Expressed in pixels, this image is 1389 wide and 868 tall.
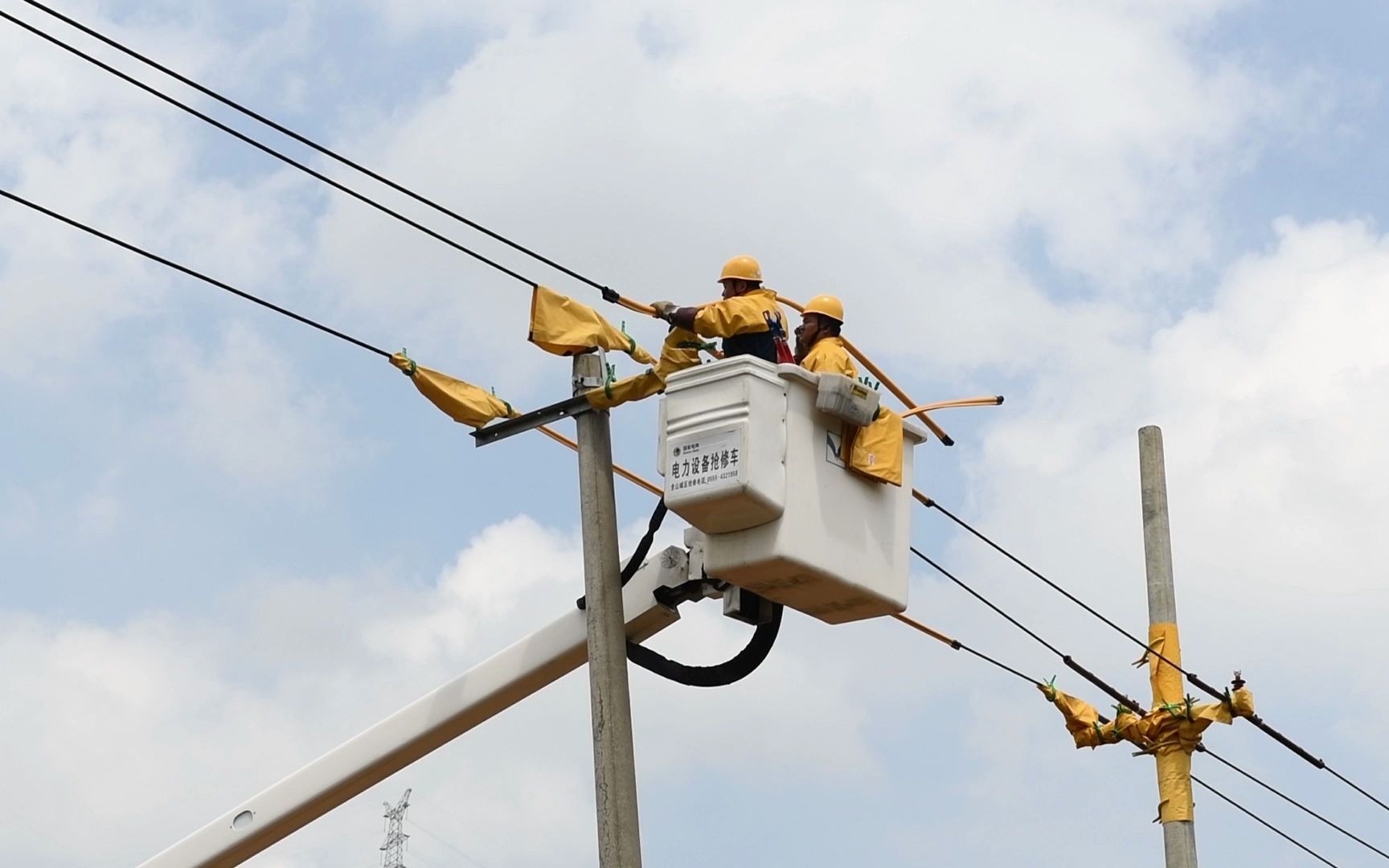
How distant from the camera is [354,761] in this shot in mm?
9672

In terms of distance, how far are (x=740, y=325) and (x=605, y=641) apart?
1.40m

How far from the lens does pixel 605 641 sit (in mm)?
8617

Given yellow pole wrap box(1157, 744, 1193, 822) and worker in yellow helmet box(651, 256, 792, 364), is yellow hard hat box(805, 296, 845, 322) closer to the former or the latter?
worker in yellow helmet box(651, 256, 792, 364)

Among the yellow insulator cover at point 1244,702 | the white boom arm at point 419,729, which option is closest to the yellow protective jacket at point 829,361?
the white boom arm at point 419,729

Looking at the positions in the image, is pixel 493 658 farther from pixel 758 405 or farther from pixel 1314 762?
pixel 1314 762

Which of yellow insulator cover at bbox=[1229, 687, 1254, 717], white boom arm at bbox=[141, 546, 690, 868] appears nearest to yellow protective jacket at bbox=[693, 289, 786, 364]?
white boom arm at bbox=[141, 546, 690, 868]

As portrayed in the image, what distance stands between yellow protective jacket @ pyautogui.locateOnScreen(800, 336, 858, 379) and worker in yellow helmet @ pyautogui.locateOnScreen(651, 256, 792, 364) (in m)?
0.14

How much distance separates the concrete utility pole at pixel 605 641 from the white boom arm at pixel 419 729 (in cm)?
33

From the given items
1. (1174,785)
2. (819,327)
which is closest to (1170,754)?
(1174,785)

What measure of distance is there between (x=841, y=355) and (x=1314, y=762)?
5.79m

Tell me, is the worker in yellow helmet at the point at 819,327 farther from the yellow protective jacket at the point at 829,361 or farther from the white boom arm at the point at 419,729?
the white boom arm at the point at 419,729

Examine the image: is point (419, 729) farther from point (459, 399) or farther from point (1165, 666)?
point (1165, 666)

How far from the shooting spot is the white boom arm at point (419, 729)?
9156 millimetres

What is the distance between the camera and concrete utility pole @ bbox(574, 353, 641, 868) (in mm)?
8305
